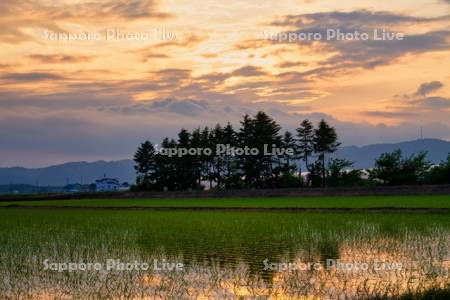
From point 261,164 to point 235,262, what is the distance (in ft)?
263

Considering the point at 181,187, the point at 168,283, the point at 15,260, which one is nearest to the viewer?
the point at 168,283

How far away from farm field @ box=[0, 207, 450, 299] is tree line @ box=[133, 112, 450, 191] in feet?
202

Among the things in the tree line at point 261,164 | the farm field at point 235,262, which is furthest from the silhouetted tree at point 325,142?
the farm field at point 235,262

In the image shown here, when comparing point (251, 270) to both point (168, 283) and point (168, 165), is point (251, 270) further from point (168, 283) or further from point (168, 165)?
point (168, 165)

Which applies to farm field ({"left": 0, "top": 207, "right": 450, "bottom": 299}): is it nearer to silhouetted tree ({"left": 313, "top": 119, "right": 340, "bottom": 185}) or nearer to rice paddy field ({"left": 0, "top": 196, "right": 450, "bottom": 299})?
rice paddy field ({"left": 0, "top": 196, "right": 450, "bottom": 299})

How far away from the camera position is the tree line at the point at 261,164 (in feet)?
294

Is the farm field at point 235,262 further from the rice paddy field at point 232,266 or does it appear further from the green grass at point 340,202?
the green grass at point 340,202

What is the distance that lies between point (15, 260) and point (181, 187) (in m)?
88.0

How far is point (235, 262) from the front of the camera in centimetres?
2053

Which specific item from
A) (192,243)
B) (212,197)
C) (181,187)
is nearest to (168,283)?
(192,243)

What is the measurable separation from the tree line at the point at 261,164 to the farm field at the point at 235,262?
61517mm

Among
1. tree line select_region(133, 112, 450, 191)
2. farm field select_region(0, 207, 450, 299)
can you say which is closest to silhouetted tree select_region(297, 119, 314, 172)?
tree line select_region(133, 112, 450, 191)

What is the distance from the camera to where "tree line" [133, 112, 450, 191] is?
294 feet

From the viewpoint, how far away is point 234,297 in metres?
14.6
